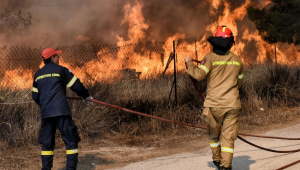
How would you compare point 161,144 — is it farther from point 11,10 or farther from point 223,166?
point 11,10

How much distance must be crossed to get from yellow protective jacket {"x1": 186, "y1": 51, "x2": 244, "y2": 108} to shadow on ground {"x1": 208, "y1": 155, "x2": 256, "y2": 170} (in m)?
1.21

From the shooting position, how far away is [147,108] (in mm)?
9445

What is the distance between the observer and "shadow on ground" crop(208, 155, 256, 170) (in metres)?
5.84

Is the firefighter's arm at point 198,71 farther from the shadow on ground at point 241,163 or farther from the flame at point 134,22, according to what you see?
the flame at point 134,22

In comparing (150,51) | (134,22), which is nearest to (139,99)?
(150,51)

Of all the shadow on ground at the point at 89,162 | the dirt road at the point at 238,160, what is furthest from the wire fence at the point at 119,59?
the shadow on ground at the point at 89,162

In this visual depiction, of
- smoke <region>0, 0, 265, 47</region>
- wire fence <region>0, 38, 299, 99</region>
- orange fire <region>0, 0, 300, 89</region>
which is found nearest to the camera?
wire fence <region>0, 38, 299, 99</region>

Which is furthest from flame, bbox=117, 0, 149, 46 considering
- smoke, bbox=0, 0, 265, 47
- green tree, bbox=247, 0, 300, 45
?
green tree, bbox=247, 0, 300, 45

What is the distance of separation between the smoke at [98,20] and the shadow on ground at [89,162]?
50.0ft

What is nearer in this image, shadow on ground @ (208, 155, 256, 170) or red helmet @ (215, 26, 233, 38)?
red helmet @ (215, 26, 233, 38)

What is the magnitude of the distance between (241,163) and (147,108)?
373cm

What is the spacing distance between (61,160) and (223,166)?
9.32 ft

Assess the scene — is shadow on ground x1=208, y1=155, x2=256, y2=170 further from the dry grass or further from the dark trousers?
the dry grass

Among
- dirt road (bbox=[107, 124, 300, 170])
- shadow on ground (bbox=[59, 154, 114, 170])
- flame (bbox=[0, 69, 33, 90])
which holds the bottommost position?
shadow on ground (bbox=[59, 154, 114, 170])
